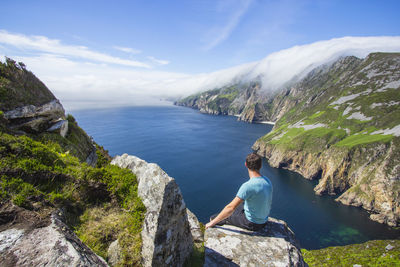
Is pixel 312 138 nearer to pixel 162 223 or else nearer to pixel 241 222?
pixel 241 222

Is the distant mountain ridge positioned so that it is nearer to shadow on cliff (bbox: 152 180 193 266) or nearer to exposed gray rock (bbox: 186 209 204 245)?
exposed gray rock (bbox: 186 209 204 245)

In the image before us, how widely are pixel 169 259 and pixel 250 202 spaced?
326cm

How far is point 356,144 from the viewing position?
3442 inches

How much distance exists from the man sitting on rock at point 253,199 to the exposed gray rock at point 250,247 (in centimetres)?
37

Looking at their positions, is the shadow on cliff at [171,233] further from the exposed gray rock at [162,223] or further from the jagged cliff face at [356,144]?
the jagged cliff face at [356,144]

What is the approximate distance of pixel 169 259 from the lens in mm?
5512

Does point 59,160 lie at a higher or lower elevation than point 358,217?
higher

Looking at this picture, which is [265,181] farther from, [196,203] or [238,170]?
[238,170]

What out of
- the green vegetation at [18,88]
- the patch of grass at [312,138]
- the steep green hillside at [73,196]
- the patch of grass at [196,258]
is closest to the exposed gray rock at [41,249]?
the steep green hillside at [73,196]

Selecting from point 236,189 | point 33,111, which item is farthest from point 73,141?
point 236,189

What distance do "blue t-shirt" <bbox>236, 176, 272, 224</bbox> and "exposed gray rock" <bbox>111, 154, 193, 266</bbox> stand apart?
222 centimetres

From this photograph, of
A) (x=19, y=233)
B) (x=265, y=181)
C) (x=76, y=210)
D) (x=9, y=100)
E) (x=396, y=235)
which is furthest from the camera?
(x=396, y=235)

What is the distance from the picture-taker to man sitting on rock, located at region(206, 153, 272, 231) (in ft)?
21.1

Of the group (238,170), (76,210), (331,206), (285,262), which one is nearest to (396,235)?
(331,206)
